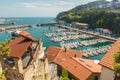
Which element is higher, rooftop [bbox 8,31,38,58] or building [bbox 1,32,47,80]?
rooftop [bbox 8,31,38,58]

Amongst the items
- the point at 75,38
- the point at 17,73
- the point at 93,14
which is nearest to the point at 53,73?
the point at 17,73

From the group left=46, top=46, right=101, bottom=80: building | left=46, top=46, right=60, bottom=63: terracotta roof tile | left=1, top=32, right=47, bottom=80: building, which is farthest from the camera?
left=46, top=46, right=60, bottom=63: terracotta roof tile

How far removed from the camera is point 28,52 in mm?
20953

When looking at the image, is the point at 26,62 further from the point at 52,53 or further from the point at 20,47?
the point at 52,53

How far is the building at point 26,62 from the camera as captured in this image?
17.2 meters

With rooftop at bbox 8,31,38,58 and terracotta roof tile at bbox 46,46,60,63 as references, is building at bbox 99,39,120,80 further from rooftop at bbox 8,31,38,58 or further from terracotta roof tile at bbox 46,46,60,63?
terracotta roof tile at bbox 46,46,60,63

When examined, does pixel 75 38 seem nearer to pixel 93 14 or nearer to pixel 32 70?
pixel 93 14

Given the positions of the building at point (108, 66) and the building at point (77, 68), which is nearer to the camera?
the building at point (108, 66)

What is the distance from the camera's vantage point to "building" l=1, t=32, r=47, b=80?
17.2m

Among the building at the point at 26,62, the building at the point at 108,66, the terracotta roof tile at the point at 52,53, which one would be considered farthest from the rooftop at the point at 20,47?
the terracotta roof tile at the point at 52,53

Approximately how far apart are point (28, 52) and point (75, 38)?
103 m

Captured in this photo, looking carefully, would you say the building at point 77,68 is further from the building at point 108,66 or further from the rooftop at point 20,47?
the rooftop at point 20,47

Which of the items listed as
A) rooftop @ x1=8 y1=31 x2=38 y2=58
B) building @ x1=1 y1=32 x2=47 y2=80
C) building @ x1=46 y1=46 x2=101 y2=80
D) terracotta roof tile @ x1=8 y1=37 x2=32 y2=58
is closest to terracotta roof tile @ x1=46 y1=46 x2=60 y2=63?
building @ x1=46 y1=46 x2=101 y2=80

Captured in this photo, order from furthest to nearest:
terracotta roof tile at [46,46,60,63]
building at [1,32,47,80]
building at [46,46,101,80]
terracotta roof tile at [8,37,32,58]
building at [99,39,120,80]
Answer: terracotta roof tile at [46,46,60,63] < building at [46,46,101,80] < building at [99,39,120,80] < terracotta roof tile at [8,37,32,58] < building at [1,32,47,80]
